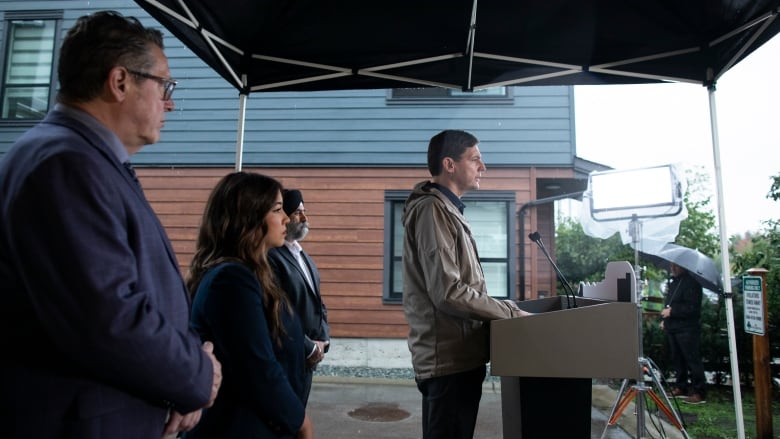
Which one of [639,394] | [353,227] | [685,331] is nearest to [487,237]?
[353,227]

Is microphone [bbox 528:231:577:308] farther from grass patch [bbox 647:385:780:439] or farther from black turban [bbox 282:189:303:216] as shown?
grass patch [bbox 647:385:780:439]

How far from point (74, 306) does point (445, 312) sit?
4.84ft

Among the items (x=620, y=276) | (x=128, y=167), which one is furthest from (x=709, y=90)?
(x=128, y=167)

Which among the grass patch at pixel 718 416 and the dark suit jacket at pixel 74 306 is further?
the grass patch at pixel 718 416

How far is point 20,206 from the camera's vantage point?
0.94m

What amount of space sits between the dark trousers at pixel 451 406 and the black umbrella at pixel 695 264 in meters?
4.66

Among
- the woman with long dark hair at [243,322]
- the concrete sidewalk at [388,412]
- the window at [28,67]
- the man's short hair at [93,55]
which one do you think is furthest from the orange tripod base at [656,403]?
the window at [28,67]

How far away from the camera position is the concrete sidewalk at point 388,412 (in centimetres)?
453

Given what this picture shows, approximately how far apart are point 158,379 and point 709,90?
12.0 ft

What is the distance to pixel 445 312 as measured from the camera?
84.3 inches

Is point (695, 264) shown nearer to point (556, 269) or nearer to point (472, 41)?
point (472, 41)

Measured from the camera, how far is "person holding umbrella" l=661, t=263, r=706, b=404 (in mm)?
5898

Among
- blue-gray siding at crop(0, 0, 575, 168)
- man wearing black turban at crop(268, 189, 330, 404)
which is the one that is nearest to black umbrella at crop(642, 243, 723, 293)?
blue-gray siding at crop(0, 0, 575, 168)

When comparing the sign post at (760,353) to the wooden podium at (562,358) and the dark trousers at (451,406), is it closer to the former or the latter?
the wooden podium at (562,358)
